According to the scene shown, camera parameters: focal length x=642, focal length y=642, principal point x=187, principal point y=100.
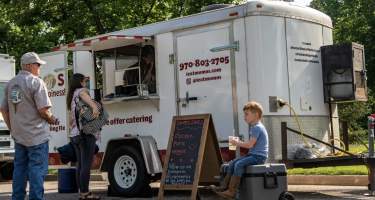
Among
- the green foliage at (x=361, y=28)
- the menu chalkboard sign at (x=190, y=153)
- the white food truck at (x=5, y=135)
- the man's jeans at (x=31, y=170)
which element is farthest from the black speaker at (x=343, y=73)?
the green foliage at (x=361, y=28)

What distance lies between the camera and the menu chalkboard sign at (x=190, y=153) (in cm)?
864

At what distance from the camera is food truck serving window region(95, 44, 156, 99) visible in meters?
10.5

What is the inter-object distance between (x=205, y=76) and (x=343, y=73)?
2094 mm

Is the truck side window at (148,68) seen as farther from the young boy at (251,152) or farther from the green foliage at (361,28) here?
the green foliage at (361,28)

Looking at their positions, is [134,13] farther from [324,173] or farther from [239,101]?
[239,101]

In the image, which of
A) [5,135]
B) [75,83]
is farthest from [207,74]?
[5,135]

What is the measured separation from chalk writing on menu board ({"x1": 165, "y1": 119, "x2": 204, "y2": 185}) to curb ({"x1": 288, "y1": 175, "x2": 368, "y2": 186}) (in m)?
3.73

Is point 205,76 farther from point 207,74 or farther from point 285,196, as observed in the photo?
point 285,196

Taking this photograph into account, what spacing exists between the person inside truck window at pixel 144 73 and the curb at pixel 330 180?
347 cm

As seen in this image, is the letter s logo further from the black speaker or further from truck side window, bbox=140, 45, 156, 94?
the black speaker

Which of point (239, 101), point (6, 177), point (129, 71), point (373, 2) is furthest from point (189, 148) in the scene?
point (373, 2)

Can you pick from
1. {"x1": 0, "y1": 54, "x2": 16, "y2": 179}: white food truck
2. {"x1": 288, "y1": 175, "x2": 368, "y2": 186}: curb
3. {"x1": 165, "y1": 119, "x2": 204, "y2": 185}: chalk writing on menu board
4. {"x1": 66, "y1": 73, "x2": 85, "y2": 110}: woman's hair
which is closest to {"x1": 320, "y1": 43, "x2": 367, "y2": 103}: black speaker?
{"x1": 288, "y1": 175, "x2": 368, "y2": 186}: curb

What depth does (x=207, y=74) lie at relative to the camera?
9578 millimetres

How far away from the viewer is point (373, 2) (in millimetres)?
43906
